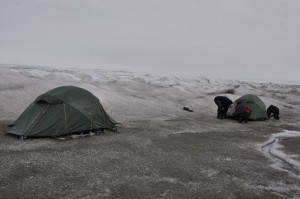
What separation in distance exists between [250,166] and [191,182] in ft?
9.73

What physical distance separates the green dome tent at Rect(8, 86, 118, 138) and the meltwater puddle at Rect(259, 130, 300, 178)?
25.0 feet

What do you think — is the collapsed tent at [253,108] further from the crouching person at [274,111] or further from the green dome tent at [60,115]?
the green dome tent at [60,115]

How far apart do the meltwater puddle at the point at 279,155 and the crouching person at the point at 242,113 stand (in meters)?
5.61

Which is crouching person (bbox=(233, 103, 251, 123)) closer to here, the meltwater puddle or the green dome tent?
the meltwater puddle

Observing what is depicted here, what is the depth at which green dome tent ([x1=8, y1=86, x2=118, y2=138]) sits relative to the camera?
14664 millimetres

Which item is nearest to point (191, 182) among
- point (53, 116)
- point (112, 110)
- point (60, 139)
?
point (60, 139)

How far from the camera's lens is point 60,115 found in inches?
599

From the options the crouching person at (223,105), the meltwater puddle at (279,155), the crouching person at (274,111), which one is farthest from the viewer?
the crouching person at (274,111)

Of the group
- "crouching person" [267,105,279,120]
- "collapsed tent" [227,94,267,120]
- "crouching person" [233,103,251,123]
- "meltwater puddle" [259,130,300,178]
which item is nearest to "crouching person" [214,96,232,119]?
"collapsed tent" [227,94,267,120]

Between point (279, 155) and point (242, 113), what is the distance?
10.9m

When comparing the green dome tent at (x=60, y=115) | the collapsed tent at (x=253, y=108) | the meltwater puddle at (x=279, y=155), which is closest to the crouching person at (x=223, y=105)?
the collapsed tent at (x=253, y=108)

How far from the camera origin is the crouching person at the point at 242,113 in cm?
2433

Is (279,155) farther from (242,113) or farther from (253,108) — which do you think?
(253,108)

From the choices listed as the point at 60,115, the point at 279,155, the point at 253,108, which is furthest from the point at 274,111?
the point at 60,115
